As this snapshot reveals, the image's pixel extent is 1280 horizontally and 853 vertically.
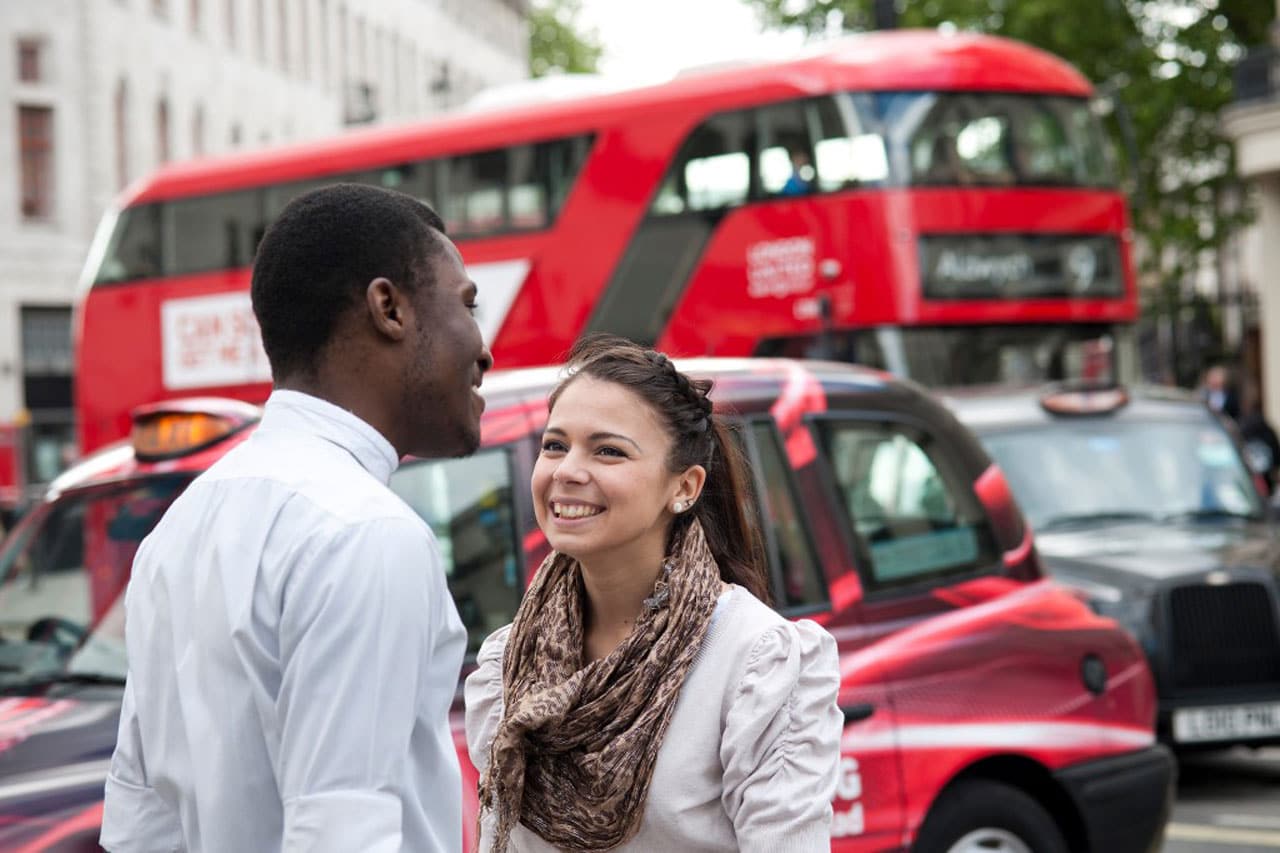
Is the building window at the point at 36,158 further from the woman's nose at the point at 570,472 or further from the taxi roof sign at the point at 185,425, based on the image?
the woman's nose at the point at 570,472

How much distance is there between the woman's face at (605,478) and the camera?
9.53 feet

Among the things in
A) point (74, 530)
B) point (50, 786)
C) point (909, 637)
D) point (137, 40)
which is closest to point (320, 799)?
point (50, 786)

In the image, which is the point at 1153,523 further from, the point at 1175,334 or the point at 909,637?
the point at 1175,334

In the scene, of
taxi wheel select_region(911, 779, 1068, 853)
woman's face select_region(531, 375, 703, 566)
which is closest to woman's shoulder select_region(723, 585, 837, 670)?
woman's face select_region(531, 375, 703, 566)

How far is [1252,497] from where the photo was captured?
10.7m

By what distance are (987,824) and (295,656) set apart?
3.47 metres

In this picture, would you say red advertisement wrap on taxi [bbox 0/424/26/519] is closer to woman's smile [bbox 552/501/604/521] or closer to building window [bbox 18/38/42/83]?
building window [bbox 18/38/42/83]

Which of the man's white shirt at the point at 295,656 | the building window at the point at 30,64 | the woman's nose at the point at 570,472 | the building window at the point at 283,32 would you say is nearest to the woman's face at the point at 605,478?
the woman's nose at the point at 570,472

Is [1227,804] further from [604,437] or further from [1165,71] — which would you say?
[1165,71]

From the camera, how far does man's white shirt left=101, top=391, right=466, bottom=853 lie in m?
2.15

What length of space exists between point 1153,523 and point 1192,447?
645 mm

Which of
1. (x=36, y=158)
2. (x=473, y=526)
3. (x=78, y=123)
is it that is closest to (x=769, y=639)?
(x=473, y=526)

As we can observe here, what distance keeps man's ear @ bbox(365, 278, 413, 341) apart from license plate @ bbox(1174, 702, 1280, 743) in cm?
758

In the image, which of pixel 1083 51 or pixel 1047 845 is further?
pixel 1083 51
